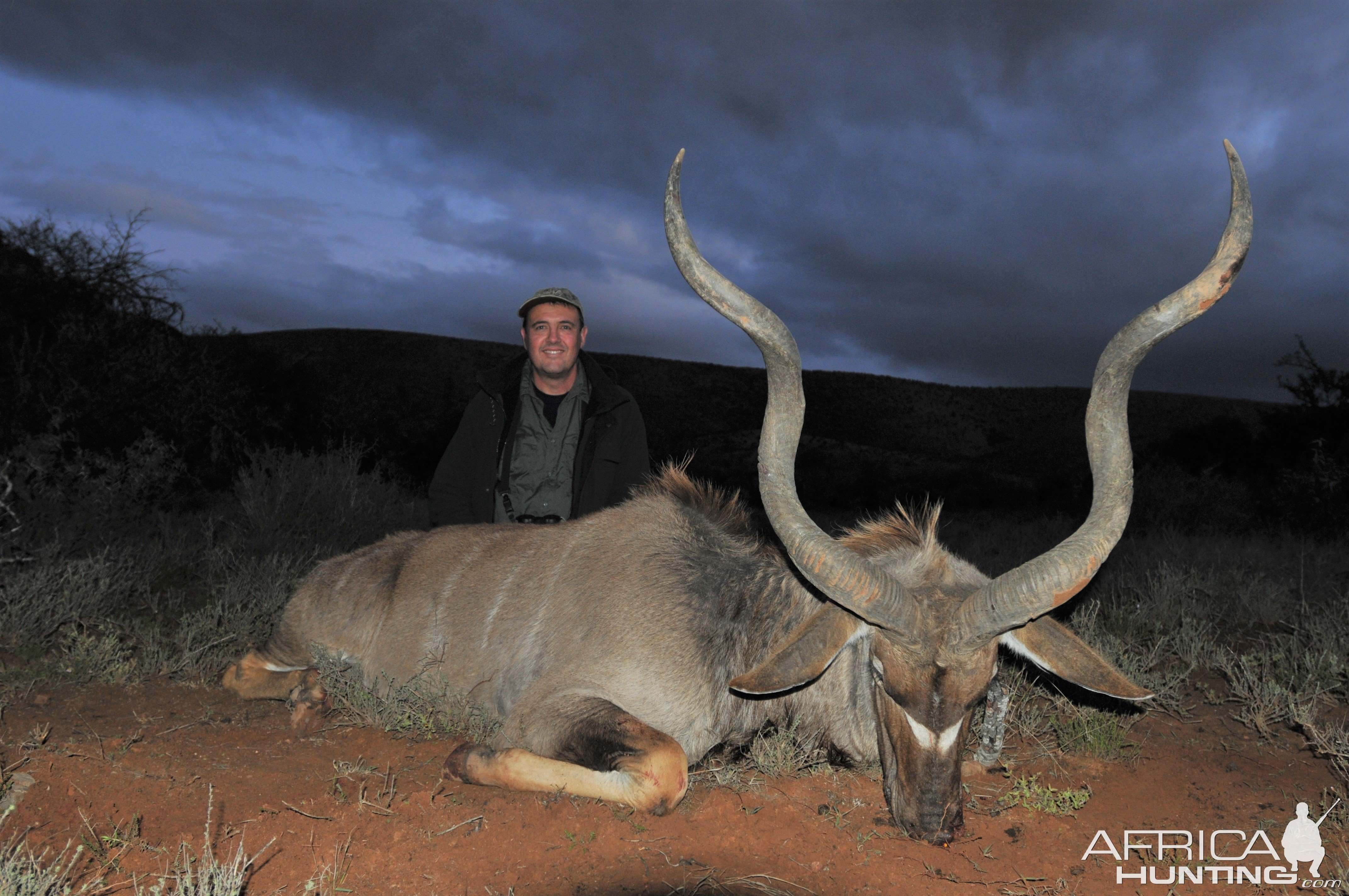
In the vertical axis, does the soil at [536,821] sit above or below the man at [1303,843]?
below

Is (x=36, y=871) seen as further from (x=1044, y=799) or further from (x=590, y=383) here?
(x=590, y=383)

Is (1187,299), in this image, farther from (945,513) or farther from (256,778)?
(945,513)

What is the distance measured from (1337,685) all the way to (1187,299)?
3.38 meters

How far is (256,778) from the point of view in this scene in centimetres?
348

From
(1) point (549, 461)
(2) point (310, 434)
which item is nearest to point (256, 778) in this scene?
(1) point (549, 461)

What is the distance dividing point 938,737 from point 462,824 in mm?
1850

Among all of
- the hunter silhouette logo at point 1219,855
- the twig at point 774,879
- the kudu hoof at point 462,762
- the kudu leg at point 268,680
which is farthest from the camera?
the kudu leg at point 268,680

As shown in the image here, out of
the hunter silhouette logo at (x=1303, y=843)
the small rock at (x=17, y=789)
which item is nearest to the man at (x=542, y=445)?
the small rock at (x=17, y=789)

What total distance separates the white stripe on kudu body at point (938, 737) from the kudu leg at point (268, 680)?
3.13m

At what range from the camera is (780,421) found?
3.35m

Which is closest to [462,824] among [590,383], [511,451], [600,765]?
[600,765]

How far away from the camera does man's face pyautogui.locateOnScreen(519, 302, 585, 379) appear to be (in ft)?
20.2

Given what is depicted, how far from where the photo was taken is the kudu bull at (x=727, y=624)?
3.11 meters

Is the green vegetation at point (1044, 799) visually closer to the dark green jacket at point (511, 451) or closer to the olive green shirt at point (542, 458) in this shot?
the dark green jacket at point (511, 451)
